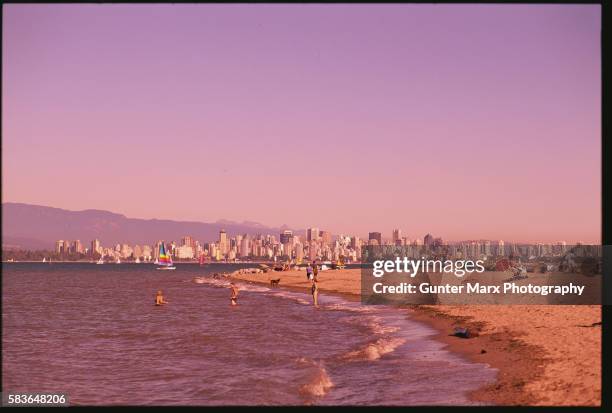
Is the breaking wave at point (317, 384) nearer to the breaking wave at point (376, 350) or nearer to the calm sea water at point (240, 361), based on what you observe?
the calm sea water at point (240, 361)

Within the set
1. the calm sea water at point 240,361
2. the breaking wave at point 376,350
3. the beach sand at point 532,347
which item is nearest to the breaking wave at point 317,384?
the calm sea water at point 240,361

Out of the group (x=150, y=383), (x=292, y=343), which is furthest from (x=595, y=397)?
(x=292, y=343)

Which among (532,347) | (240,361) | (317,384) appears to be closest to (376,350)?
(240,361)

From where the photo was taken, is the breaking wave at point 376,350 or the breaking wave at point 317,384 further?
the breaking wave at point 376,350

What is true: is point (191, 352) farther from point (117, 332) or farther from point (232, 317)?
point (232, 317)

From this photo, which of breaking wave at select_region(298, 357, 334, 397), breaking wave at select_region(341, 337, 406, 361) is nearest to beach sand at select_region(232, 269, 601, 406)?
breaking wave at select_region(341, 337, 406, 361)
